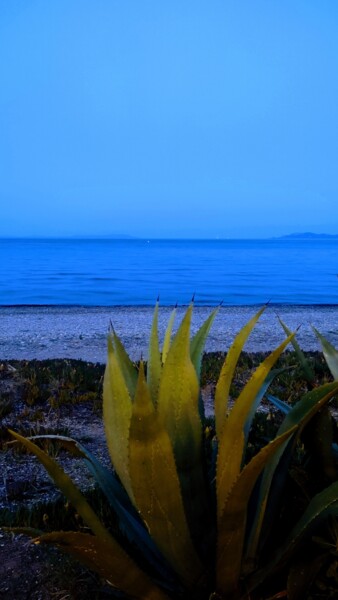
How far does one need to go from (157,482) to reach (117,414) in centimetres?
44

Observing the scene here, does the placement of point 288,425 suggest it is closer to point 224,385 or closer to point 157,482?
point 224,385

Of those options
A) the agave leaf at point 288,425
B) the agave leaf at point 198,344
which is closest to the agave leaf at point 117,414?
the agave leaf at point 198,344

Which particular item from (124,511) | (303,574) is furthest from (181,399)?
(303,574)

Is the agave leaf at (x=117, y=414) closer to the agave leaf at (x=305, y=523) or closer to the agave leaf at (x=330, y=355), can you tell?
the agave leaf at (x=305, y=523)

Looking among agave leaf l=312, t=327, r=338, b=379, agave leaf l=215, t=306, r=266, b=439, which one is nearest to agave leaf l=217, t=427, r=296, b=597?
agave leaf l=215, t=306, r=266, b=439

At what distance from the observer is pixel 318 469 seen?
269 cm

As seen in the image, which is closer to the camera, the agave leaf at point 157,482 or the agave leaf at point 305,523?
the agave leaf at point 157,482

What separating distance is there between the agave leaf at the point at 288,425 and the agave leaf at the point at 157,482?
9.5 inches

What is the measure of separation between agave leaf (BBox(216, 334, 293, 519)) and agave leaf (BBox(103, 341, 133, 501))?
1.43ft

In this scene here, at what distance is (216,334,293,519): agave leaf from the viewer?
201cm

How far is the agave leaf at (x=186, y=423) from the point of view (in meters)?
2.21

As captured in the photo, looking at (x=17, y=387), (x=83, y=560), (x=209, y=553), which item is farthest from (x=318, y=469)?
(x=17, y=387)

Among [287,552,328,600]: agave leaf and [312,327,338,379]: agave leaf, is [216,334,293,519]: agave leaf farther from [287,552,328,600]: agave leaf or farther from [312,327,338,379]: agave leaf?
[312,327,338,379]: agave leaf

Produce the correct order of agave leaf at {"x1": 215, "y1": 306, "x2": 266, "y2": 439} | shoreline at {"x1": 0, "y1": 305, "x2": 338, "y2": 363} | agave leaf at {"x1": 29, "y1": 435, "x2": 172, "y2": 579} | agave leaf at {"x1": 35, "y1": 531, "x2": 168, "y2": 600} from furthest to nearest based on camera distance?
shoreline at {"x1": 0, "y1": 305, "x2": 338, "y2": 363}
agave leaf at {"x1": 29, "y1": 435, "x2": 172, "y2": 579}
agave leaf at {"x1": 215, "y1": 306, "x2": 266, "y2": 439}
agave leaf at {"x1": 35, "y1": 531, "x2": 168, "y2": 600}
